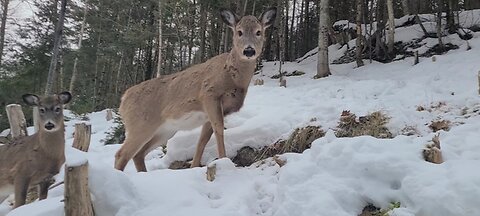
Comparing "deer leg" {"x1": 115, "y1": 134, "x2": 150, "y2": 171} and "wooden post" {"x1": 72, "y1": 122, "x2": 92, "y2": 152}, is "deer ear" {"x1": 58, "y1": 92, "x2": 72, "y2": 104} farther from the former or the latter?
"deer leg" {"x1": 115, "y1": 134, "x2": 150, "y2": 171}

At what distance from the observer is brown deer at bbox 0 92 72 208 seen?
556cm

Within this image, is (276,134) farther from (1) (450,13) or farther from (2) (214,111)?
(1) (450,13)

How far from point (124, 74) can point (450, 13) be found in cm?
2475

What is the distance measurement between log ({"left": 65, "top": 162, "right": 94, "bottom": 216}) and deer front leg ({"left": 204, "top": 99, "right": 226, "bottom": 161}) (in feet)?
Result: 8.69

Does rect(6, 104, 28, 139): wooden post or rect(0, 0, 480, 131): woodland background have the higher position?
rect(0, 0, 480, 131): woodland background

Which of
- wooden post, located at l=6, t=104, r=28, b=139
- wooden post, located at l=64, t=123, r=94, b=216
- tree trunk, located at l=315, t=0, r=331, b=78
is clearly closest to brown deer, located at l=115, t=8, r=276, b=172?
wooden post, located at l=6, t=104, r=28, b=139

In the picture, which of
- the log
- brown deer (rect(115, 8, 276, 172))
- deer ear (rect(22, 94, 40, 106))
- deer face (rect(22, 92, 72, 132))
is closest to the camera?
the log

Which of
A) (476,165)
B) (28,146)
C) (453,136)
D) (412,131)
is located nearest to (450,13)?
(412,131)

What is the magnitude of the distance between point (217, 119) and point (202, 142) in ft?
2.36

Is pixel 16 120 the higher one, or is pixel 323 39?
pixel 323 39

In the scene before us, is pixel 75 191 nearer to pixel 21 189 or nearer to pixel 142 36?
pixel 21 189

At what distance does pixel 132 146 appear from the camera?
6.82 meters

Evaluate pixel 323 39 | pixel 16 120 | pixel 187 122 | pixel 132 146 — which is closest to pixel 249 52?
pixel 187 122

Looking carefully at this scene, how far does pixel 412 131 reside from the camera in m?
6.12
